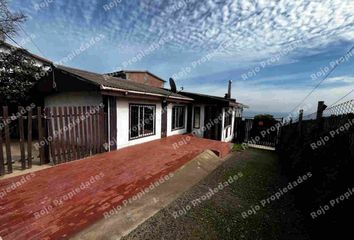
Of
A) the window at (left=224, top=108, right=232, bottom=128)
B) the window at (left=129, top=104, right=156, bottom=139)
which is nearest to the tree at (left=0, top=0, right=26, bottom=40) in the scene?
the window at (left=129, top=104, right=156, bottom=139)

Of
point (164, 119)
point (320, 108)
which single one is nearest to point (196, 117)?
point (164, 119)

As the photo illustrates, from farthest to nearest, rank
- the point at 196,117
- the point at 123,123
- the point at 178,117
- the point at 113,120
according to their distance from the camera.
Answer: the point at 196,117
the point at 178,117
the point at 123,123
the point at 113,120

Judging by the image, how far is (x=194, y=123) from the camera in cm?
1442

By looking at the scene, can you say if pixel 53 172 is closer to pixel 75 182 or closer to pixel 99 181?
pixel 75 182

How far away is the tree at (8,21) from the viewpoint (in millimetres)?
9773

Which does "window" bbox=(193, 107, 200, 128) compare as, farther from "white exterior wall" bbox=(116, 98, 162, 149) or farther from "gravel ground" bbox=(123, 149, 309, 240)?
"gravel ground" bbox=(123, 149, 309, 240)

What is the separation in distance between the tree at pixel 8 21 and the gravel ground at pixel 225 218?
481 inches

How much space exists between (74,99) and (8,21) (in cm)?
600

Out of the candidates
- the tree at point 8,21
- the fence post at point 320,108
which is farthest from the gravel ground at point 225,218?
the tree at point 8,21

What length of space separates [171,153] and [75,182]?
13.2ft

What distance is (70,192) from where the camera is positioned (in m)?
4.14

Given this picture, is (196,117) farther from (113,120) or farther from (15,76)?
(15,76)

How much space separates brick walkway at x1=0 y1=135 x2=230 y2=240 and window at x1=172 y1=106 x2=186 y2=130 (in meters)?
5.84

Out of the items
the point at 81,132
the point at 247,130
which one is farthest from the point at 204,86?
the point at 81,132
